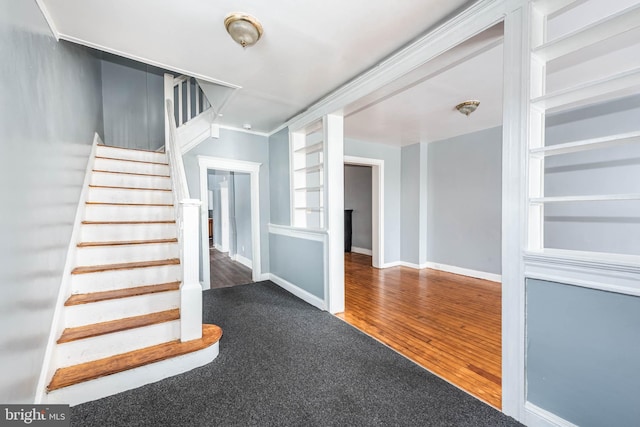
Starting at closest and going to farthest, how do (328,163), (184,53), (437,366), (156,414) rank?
(156,414) → (437,366) → (184,53) → (328,163)

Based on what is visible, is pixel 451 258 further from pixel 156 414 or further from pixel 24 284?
pixel 24 284

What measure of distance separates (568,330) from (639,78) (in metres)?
A: 1.14

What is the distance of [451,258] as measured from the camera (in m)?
4.55

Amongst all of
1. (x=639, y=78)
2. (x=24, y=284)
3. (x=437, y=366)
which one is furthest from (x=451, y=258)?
(x=24, y=284)

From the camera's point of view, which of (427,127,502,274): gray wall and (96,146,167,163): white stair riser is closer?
(96,146,167,163): white stair riser

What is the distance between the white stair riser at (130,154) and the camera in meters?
3.16

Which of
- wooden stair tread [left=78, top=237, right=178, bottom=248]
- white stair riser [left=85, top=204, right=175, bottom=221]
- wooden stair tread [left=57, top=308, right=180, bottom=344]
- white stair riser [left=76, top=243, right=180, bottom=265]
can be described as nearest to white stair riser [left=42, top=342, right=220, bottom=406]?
wooden stair tread [left=57, top=308, right=180, bottom=344]

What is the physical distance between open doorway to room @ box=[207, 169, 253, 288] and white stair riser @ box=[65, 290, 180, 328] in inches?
73.1

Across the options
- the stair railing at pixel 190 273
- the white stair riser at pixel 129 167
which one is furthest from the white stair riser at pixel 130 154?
the stair railing at pixel 190 273

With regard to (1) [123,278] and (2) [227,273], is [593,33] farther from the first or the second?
(2) [227,273]

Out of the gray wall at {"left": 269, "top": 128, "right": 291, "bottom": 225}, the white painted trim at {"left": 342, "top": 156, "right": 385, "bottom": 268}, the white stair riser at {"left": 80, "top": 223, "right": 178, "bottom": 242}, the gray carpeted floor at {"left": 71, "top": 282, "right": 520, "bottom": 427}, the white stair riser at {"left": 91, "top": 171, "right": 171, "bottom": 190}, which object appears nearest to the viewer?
the gray carpeted floor at {"left": 71, "top": 282, "right": 520, "bottom": 427}

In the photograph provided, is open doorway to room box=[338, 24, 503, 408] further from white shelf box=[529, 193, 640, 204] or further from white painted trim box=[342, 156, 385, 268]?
white shelf box=[529, 193, 640, 204]

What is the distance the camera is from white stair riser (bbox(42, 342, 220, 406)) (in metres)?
1.51

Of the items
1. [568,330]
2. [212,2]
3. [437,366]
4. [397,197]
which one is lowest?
[437,366]
